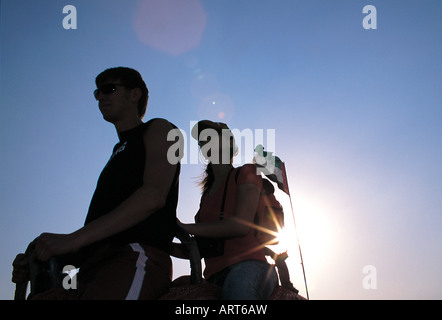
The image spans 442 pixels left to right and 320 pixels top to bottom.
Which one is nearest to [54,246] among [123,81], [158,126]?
[158,126]

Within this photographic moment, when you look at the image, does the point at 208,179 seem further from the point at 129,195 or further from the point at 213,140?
the point at 129,195

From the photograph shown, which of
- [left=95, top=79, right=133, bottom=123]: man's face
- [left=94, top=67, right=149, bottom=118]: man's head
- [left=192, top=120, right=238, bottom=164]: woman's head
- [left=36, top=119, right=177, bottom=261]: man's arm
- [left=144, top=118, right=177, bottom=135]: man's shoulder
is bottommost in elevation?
[left=36, top=119, right=177, bottom=261]: man's arm

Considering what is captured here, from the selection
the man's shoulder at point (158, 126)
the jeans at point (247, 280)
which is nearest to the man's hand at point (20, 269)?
the man's shoulder at point (158, 126)

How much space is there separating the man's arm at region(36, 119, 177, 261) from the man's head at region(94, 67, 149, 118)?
96 cm

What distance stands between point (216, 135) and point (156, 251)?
1979mm

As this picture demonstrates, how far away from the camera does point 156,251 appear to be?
2186 mm

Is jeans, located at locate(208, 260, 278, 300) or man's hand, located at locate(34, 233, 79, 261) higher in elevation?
man's hand, located at locate(34, 233, 79, 261)

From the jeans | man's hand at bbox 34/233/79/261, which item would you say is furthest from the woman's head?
man's hand at bbox 34/233/79/261

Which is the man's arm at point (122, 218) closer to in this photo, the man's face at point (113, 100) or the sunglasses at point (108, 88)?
the man's face at point (113, 100)

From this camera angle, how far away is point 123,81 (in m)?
2.89

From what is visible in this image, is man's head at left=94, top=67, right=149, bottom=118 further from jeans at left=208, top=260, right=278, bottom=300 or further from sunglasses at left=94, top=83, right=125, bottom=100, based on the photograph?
jeans at left=208, top=260, right=278, bottom=300

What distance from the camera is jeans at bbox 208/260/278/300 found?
2.39 metres
